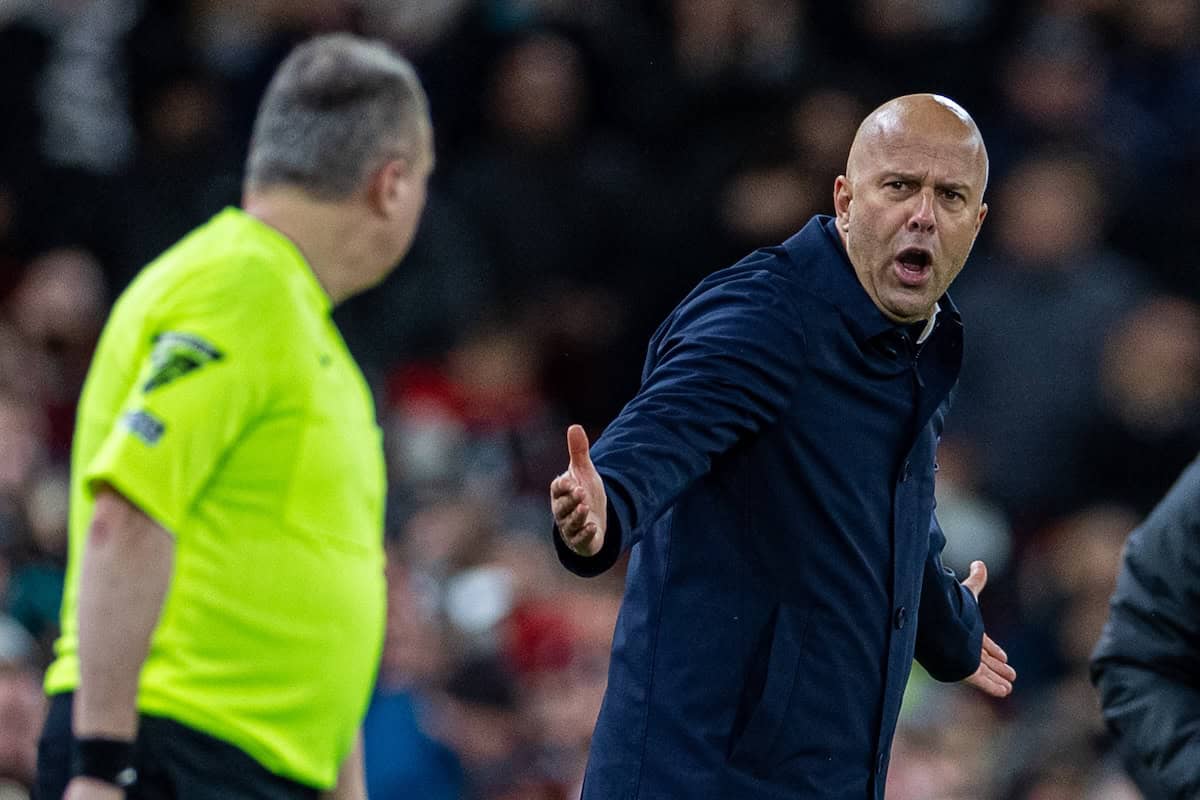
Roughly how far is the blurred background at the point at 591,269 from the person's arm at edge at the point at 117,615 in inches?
125

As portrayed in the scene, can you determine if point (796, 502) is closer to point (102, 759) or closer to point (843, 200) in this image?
point (843, 200)

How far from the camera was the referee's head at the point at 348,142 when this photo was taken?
11.4ft

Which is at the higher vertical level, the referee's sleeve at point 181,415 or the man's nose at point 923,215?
the man's nose at point 923,215

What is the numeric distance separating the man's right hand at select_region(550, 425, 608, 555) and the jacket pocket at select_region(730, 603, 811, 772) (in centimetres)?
40

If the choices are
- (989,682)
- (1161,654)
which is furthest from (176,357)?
(1161,654)

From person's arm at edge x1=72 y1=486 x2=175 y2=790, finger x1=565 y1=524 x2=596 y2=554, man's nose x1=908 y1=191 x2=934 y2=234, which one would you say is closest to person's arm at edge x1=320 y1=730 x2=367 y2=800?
person's arm at edge x1=72 y1=486 x2=175 y2=790

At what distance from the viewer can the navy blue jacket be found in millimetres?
2643

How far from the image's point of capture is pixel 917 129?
9.02ft

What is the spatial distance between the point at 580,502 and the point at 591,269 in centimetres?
598

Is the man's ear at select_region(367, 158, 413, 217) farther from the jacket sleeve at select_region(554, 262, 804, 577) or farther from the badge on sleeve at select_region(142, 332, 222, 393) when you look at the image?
the jacket sleeve at select_region(554, 262, 804, 577)

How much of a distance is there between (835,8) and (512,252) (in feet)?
5.83

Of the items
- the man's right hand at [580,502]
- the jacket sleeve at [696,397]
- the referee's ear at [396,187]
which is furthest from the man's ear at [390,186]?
the man's right hand at [580,502]

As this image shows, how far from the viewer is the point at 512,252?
837cm

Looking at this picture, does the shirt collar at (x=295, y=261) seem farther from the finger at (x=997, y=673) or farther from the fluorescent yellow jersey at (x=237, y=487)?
the finger at (x=997, y=673)
